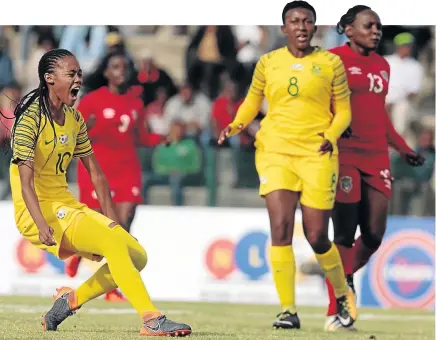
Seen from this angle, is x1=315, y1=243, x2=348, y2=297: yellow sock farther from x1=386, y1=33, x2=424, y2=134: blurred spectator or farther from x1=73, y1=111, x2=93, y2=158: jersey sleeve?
x1=386, y1=33, x2=424, y2=134: blurred spectator

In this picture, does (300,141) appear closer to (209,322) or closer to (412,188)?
(209,322)

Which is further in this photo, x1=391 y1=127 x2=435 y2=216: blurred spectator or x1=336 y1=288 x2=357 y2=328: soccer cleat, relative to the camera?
x1=391 y1=127 x2=435 y2=216: blurred spectator

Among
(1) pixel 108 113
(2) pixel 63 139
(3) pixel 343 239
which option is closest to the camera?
(2) pixel 63 139

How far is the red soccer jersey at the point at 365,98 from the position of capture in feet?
33.1

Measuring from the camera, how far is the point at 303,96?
31.9 feet

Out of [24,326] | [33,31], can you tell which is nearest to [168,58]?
[33,31]

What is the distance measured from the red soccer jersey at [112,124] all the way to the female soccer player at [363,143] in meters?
3.07

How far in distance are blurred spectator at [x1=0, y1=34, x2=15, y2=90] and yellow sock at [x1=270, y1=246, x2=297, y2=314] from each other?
21.1ft

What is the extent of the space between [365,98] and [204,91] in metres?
5.85

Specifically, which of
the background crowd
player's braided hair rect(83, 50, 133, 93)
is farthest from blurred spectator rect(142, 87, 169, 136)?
player's braided hair rect(83, 50, 133, 93)

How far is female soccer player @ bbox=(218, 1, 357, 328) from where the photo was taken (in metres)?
9.66

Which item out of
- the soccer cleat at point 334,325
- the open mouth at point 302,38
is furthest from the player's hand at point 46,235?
the soccer cleat at point 334,325

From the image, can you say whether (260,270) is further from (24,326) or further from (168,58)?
(24,326)

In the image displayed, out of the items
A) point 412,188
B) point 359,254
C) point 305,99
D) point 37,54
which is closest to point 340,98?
point 305,99
